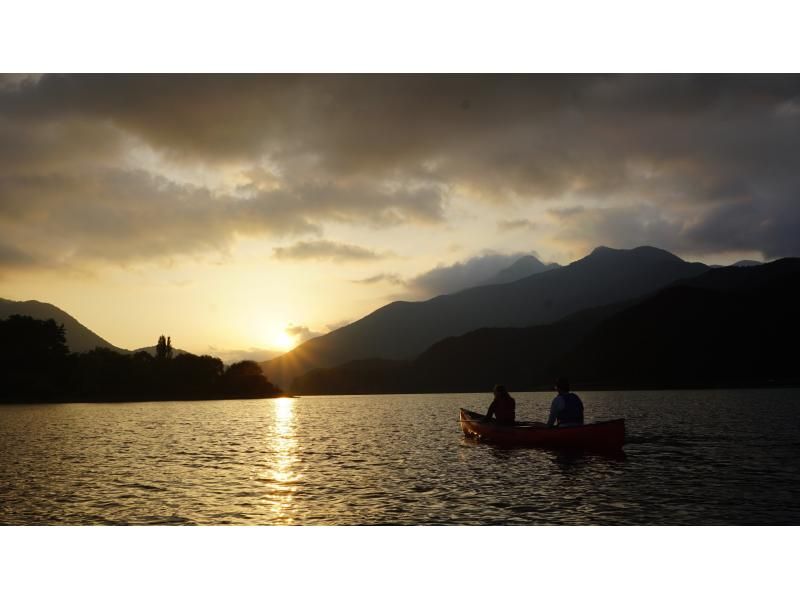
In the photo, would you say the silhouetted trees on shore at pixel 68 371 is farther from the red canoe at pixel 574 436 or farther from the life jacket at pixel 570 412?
the life jacket at pixel 570 412

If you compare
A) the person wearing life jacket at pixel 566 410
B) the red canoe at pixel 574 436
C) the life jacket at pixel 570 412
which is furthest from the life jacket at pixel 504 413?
the life jacket at pixel 570 412

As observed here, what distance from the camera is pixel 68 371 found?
168m

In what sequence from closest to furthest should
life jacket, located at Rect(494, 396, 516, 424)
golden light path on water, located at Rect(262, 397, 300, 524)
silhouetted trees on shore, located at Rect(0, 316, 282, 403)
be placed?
golden light path on water, located at Rect(262, 397, 300, 524) < life jacket, located at Rect(494, 396, 516, 424) < silhouetted trees on shore, located at Rect(0, 316, 282, 403)

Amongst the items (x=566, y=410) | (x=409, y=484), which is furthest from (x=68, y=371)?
(x=409, y=484)

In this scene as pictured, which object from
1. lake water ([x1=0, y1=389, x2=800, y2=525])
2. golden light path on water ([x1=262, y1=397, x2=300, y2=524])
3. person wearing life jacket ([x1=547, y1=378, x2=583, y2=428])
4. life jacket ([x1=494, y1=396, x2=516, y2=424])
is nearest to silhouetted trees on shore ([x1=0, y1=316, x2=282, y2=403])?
lake water ([x1=0, y1=389, x2=800, y2=525])

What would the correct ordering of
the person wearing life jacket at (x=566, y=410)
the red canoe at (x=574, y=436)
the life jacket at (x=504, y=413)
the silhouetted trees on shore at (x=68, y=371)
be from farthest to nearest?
the silhouetted trees on shore at (x=68, y=371)
the life jacket at (x=504, y=413)
the person wearing life jacket at (x=566, y=410)
the red canoe at (x=574, y=436)

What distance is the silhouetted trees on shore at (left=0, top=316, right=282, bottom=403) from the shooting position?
157500 mm

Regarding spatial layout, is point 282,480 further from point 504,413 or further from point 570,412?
point 504,413

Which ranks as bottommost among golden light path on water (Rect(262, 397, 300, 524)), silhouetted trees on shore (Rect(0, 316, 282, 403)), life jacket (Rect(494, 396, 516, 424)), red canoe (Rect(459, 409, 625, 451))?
golden light path on water (Rect(262, 397, 300, 524))

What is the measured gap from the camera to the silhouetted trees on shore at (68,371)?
517ft

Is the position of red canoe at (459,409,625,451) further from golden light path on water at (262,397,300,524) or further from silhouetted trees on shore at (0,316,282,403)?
silhouetted trees on shore at (0,316,282,403)
